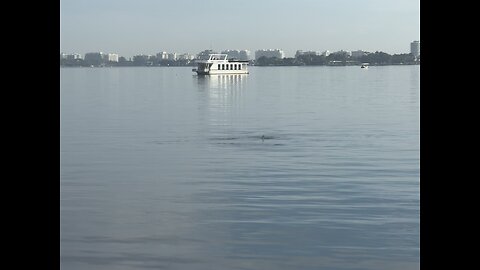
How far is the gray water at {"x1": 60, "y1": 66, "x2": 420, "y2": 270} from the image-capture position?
20.7 feet

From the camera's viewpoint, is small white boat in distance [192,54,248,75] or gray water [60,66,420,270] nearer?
gray water [60,66,420,270]

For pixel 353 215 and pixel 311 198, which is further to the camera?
pixel 311 198

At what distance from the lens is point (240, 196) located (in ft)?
31.0

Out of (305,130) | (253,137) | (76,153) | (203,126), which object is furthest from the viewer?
(203,126)

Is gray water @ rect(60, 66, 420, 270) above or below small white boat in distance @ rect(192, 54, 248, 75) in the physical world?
below

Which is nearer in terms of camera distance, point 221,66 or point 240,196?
point 240,196

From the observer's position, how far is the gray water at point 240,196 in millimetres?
6301

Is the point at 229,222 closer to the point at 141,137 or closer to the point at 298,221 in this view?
the point at 298,221

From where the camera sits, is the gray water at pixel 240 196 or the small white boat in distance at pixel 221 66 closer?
the gray water at pixel 240 196

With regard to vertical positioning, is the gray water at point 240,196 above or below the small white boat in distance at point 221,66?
below

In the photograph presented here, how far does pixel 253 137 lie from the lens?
681 inches
